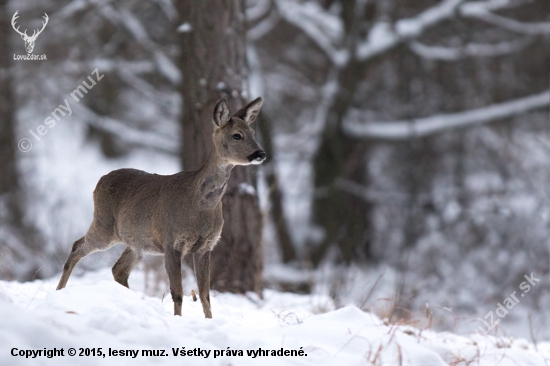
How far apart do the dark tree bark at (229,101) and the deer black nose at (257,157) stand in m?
2.20

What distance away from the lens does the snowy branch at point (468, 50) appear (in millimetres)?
16406

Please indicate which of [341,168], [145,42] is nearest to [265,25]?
[145,42]

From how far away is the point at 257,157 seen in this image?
4652mm

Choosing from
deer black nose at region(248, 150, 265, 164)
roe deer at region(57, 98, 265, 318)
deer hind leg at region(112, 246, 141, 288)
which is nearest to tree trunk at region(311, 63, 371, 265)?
deer hind leg at region(112, 246, 141, 288)

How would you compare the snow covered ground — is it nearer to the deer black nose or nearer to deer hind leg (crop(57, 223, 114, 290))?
deer hind leg (crop(57, 223, 114, 290))

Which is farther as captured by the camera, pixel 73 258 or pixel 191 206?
pixel 73 258

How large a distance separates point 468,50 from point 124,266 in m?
13.2

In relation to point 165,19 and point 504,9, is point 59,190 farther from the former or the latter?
point 504,9

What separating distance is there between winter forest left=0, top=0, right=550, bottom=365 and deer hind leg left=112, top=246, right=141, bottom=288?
6.20 meters

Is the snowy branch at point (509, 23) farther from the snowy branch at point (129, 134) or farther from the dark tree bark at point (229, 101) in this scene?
the dark tree bark at point (229, 101)

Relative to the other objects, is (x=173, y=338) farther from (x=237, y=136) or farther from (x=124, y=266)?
(x=124, y=266)

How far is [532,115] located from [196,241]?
14.0 metres

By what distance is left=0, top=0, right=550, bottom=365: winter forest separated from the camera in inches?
555

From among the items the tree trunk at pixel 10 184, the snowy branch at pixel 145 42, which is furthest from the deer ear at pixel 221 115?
the snowy branch at pixel 145 42
